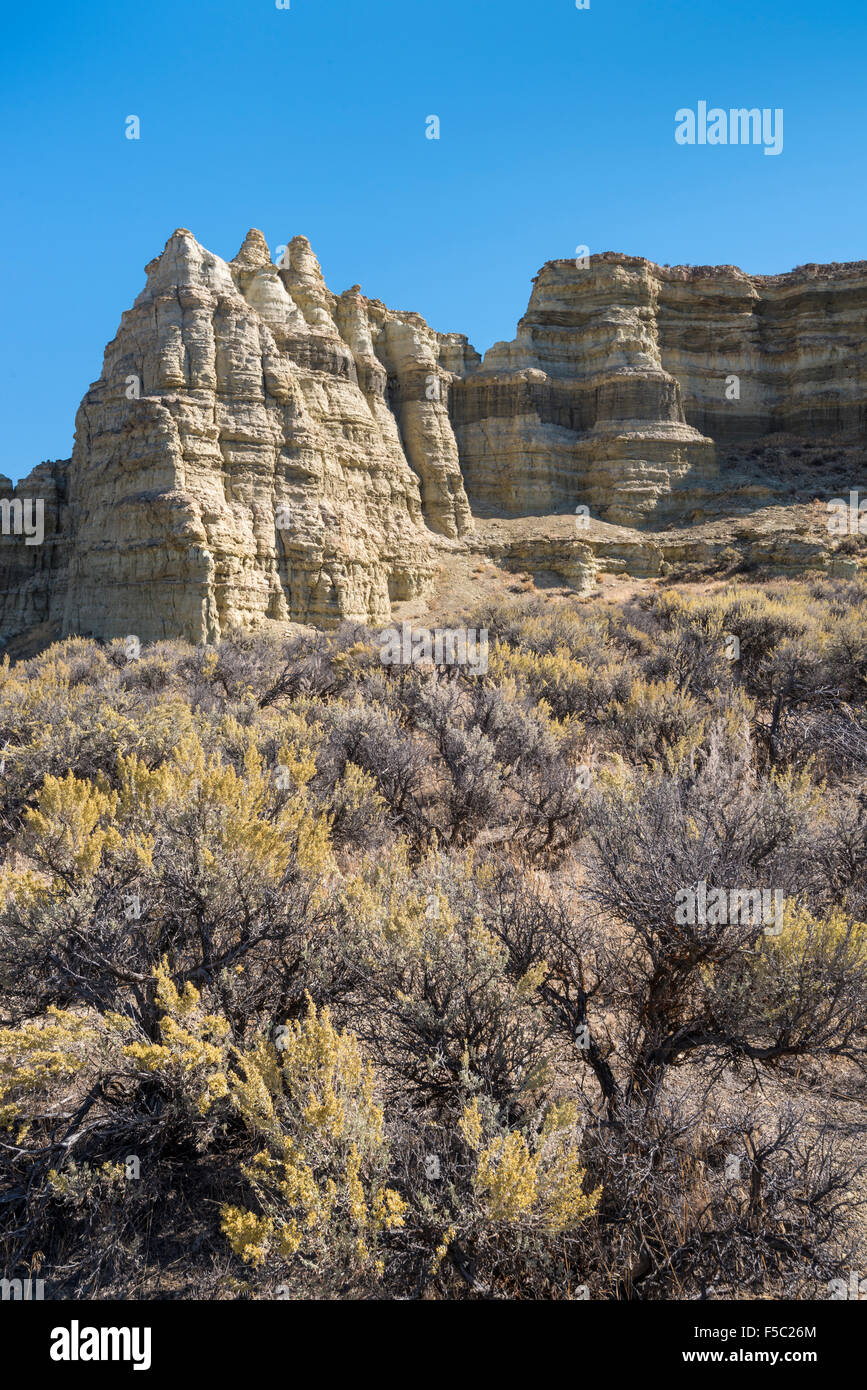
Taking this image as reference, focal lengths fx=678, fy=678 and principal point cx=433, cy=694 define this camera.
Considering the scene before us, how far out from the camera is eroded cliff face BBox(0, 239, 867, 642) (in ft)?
82.3

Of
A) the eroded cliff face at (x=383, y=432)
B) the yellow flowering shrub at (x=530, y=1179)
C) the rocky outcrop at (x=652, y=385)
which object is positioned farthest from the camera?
the rocky outcrop at (x=652, y=385)

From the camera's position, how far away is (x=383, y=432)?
33094 mm

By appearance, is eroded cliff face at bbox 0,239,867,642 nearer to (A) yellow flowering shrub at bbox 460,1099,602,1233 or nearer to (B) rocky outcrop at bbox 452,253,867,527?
(B) rocky outcrop at bbox 452,253,867,527

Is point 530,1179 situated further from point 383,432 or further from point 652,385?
point 652,385

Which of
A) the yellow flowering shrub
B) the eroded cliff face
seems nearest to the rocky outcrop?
the eroded cliff face

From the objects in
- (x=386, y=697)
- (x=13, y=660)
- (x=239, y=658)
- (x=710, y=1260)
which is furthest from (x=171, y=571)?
(x=710, y=1260)

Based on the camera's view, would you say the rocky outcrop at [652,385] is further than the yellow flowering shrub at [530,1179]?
Yes

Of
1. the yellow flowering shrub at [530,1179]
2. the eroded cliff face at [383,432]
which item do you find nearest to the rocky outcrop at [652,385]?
the eroded cliff face at [383,432]

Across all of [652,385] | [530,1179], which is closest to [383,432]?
[652,385]

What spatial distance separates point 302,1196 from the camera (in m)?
2.18

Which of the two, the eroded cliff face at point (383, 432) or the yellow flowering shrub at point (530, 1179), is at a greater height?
the eroded cliff face at point (383, 432)

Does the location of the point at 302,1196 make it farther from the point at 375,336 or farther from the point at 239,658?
the point at 375,336

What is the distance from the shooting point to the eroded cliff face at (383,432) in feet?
82.3

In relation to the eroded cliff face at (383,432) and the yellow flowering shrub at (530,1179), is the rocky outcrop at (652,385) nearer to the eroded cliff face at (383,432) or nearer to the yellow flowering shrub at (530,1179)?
the eroded cliff face at (383,432)
